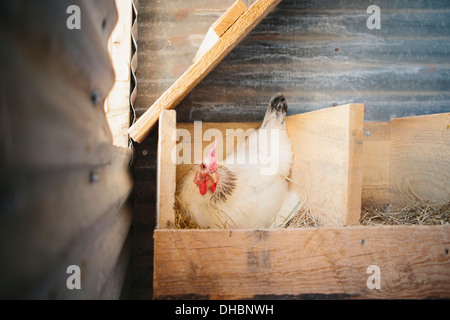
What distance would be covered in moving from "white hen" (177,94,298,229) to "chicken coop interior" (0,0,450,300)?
0.13ft

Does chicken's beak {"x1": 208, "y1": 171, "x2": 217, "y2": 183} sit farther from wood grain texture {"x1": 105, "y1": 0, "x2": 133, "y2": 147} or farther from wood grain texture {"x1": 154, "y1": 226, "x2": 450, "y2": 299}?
wood grain texture {"x1": 105, "y1": 0, "x2": 133, "y2": 147}

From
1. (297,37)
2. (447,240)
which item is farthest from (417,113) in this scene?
(447,240)

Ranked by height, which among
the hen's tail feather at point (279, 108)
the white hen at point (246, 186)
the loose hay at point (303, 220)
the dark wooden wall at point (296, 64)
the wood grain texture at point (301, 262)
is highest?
the dark wooden wall at point (296, 64)

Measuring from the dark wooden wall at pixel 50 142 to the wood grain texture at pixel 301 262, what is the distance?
1.02 ft

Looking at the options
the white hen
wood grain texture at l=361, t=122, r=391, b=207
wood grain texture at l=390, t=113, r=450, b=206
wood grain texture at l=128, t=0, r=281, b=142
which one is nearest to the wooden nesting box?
wood grain texture at l=128, t=0, r=281, b=142

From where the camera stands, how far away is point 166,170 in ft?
2.88

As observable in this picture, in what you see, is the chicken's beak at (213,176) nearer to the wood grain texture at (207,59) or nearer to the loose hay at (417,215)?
the wood grain texture at (207,59)

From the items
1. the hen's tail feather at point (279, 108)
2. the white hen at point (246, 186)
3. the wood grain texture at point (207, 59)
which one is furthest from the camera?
the hen's tail feather at point (279, 108)

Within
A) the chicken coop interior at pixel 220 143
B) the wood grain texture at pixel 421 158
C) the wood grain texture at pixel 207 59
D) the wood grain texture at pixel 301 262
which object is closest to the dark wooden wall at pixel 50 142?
the chicken coop interior at pixel 220 143

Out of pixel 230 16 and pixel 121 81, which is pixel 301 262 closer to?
pixel 230 16

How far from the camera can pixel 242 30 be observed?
3.34 ft

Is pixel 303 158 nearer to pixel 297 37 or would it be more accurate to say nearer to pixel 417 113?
pixel 297 37

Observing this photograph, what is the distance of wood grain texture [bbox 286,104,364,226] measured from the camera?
0.90m

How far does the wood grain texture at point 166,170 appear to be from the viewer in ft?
2.86
